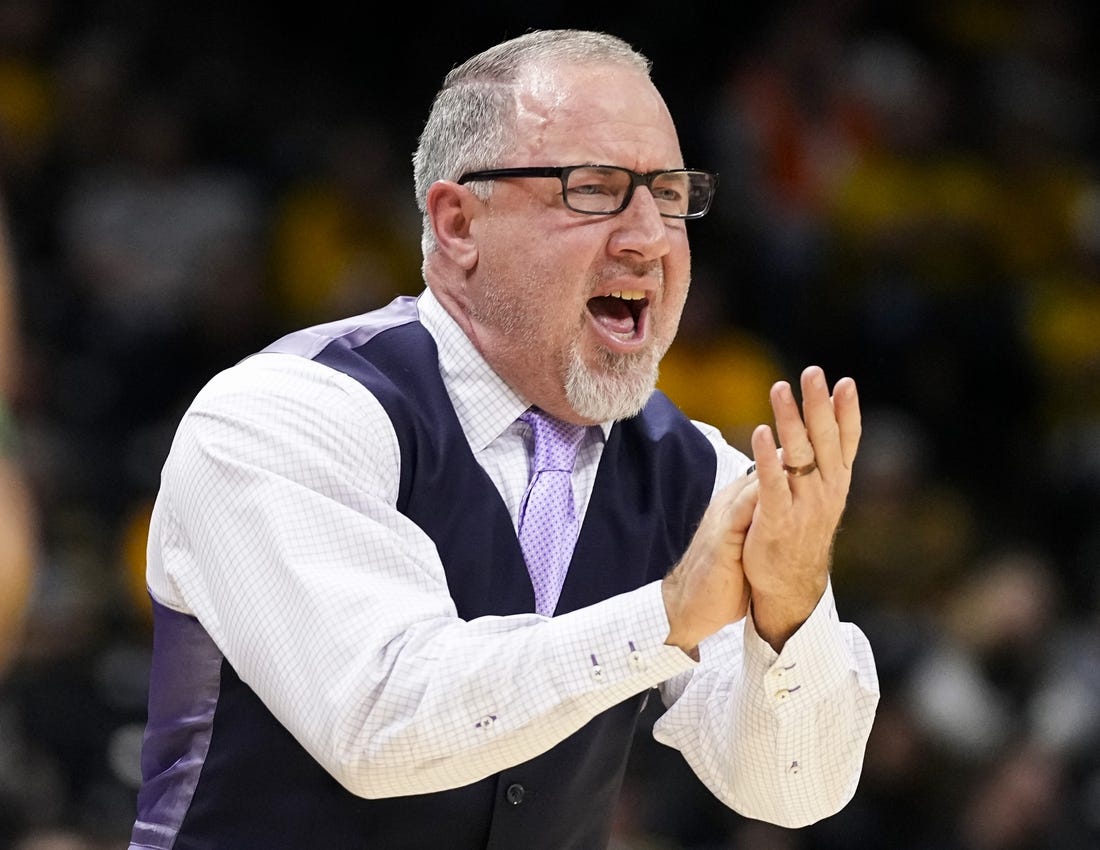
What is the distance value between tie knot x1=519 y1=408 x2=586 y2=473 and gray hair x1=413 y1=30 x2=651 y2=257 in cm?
31

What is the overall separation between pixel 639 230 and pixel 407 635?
0.72m

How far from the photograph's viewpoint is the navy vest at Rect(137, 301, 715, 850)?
213 centimetres

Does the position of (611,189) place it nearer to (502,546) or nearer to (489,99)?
(489,99)

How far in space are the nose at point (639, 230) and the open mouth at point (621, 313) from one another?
0.06m

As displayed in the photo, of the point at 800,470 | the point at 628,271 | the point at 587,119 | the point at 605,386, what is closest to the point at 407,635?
the point at 800,470

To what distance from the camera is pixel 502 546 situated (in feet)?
7.36

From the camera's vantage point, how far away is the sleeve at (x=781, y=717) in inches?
81.6

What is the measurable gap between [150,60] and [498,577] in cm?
439

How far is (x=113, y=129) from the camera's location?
19.2 ft

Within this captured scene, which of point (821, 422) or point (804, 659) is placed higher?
point (821, 422)

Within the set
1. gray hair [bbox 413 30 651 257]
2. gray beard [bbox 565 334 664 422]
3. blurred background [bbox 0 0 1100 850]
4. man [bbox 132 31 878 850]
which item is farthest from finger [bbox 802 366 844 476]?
blurred background [bbox 0 0 1100 850]

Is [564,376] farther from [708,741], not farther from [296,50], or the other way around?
[296,50]

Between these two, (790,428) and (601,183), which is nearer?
(790,428)

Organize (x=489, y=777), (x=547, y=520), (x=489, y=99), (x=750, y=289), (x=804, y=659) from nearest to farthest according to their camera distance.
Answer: (x=804, y=659)
(x=489, y=777)
(x=547, y=520)
(x=489, y=99)
(x=750, y=289)
